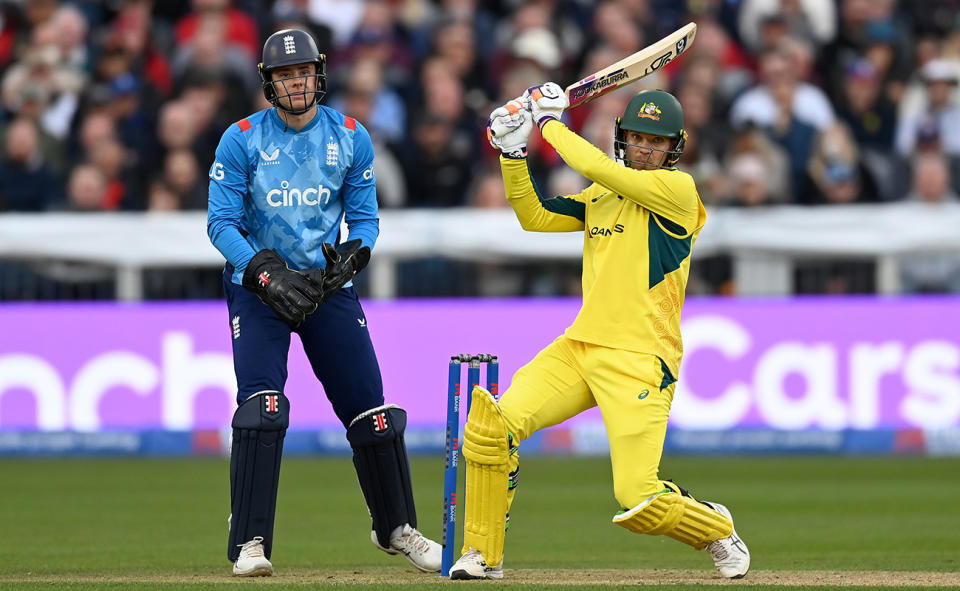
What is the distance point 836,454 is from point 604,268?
8199 millimetres

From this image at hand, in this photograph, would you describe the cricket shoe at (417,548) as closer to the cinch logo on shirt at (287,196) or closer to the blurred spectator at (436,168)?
the cinch logo on shirt at (287,196)

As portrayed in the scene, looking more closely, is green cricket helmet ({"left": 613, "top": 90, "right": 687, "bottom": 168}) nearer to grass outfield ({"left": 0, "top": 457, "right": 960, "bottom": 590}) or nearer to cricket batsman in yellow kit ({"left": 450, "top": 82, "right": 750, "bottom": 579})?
cricket batsman in yellow kit ({"left": 450, "top": 82, "right": 750, "bottom": 579})

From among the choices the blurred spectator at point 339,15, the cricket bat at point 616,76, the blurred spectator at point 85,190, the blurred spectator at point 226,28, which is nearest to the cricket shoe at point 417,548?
the cricket bat at point 616,76

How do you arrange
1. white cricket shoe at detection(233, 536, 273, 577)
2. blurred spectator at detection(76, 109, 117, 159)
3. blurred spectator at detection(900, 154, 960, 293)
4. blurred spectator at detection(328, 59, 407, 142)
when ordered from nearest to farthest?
white cricket shoe at detection(233, 536, 273, 577) < blurred spectator at detection(900, 154, 960, 293) < blurred spectator at detection(328, 59, 407, 142) < blurred spectator at detection(76, 109, 117, 159)

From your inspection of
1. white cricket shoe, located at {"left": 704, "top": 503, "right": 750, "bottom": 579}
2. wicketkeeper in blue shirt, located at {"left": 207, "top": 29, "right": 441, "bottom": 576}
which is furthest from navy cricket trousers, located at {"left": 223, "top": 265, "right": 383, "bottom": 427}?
white cricket shoe, located at {"left": 704, "top": 503, "right": 750, "bottom": 579}

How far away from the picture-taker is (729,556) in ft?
26.3

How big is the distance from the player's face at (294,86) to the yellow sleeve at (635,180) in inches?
45.3

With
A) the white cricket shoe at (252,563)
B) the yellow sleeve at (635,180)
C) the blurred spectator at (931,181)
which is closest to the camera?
the yellow sleeve at (635,180)

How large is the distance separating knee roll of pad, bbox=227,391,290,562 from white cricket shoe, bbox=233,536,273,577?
33mm

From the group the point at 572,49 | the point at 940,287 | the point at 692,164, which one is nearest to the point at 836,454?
the point at 940,287

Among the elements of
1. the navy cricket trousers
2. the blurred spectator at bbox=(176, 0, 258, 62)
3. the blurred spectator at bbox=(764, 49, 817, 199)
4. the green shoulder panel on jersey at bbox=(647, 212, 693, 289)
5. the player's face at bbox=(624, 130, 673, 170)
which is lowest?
the navy cricket trousers

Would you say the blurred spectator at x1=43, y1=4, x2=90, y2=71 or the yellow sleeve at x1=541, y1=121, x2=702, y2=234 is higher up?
the blurred spectator at x1=43, y1=4, x2=90, y2=71

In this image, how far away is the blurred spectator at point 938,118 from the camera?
17.1m

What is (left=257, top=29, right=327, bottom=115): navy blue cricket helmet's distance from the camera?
26.7 feet
